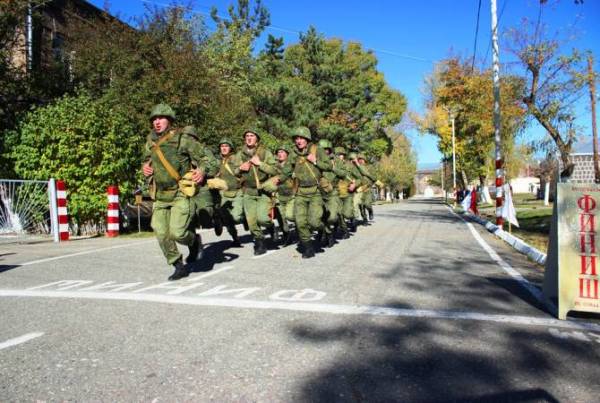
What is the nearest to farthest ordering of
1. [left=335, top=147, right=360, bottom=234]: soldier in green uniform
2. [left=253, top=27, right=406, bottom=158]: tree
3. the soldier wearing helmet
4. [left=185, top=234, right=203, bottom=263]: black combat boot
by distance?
[left=185, top=234, right=203, bottom=263]: black combat boot
the soldier wearing helmet
[left=335, top=147, right=360, bottom=234]: soldier in green uniform
[left=253, top=27, right=406, bottom=158]: tree

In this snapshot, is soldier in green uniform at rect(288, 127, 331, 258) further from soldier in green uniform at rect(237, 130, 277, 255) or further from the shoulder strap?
the shoulder strap

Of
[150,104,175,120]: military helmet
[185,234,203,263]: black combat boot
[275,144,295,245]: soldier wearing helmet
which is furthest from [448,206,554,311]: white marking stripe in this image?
[150,104,175,120]: military helmet

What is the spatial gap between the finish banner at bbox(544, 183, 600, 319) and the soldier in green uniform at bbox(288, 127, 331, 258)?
179 inches

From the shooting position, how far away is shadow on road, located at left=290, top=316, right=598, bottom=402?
2.92m

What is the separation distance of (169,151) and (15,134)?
8.17m

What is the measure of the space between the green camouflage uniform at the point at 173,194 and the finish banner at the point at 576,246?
416cm

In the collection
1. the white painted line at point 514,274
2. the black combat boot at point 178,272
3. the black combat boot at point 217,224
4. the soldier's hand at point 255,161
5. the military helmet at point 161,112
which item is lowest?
the white painted line at point 514,274

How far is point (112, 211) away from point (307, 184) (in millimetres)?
5949

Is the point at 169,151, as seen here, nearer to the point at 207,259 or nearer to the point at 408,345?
the point at 207,259

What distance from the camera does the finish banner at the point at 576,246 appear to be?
4535mm

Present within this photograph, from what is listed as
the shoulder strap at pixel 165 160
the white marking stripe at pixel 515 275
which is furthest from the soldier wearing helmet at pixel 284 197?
the white marking stripe at pixel 515 275

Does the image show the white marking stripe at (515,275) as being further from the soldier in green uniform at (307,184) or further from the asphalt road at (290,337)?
the soldier in green uniform at (307,184)

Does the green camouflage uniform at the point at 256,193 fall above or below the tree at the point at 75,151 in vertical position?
below

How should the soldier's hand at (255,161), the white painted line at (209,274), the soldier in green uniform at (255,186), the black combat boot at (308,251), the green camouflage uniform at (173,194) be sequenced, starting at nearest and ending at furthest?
1. the green camouflage uniform at (173,194)
2. the white painted line at (209,274)
3. the black combat boot at (308,251)
4. the soldier's hand at (255,161)
5. the soldier in green uniform at (255,186)
